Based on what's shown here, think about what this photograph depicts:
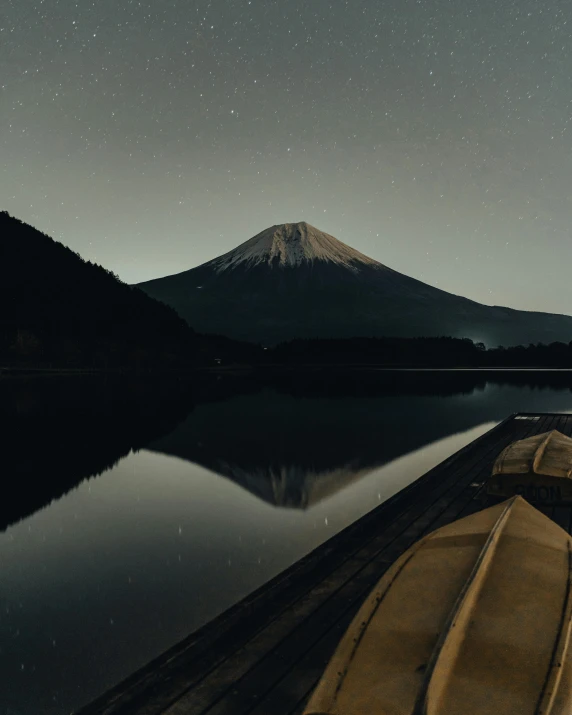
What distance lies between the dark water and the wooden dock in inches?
70.7

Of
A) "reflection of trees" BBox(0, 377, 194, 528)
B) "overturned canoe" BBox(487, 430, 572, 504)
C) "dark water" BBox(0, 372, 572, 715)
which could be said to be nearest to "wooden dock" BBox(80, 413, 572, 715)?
"overturned canoe" BBox(487, 430, 572, 504)

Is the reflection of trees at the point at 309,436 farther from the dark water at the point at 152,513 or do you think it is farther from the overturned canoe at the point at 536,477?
the overturned canoe at the point at 536,477

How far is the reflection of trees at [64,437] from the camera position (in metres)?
19.2

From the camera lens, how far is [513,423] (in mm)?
27109

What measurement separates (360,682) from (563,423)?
26351mm

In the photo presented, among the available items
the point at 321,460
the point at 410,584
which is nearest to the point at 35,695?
the point at 410,584

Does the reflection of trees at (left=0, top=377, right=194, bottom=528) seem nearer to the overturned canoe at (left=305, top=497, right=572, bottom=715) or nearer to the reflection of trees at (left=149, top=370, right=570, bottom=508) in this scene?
the reflection of trees at (left=149, top=370, right=570, bottom=508)

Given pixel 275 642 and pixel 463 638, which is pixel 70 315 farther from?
pixel 463 638

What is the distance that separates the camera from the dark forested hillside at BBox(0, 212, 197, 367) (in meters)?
117

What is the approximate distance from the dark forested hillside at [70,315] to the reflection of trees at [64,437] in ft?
211

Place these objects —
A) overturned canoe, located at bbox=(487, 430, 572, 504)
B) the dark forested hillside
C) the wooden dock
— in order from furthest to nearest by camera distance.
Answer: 1. the dark forested hillside
2. overturned canoe, located at bbox=(487, 430, 572, 504)
3. the wooden dock

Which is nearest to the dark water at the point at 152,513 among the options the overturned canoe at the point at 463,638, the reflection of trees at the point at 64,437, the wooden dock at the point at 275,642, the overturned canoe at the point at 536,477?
the reflection of trees at the point at 64,437

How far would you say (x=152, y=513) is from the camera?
16.5 metres

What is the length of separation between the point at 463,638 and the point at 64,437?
94.6ft
